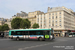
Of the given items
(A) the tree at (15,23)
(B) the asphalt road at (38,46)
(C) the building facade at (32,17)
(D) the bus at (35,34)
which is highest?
Result: (C) the building facade at (32,17)

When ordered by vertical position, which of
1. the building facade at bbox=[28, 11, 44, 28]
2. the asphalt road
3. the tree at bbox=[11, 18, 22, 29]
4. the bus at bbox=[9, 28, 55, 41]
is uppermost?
the building facade at bbox=[28, 11, 44, 28]

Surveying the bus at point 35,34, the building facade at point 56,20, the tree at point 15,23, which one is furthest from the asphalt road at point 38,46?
the building facade at point 56,20

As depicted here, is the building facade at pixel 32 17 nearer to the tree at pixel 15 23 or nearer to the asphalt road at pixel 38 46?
the tree at pixel 15 23

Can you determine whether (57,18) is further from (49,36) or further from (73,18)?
(49,36)

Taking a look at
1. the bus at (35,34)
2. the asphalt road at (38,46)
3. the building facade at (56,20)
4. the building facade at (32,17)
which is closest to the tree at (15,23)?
the building facade at (56,20)

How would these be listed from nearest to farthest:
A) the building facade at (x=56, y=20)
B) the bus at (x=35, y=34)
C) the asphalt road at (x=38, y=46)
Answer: the asphalt road at (x=38, y=46) < the bus at (x=35, y=34) < the building facade at (x=56, y=20)

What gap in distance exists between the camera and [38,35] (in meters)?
24.2

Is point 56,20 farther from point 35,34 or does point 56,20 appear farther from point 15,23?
point 35,34

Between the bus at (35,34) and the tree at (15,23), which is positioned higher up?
the tree at (15,23)

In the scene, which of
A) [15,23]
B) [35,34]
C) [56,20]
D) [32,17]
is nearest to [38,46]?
[35,34]

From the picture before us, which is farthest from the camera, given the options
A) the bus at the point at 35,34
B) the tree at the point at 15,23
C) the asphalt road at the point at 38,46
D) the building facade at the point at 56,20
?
the building facade at the point at 56,20

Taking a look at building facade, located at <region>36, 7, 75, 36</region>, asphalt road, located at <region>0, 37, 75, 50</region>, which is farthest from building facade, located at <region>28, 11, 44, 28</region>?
asphalt road, located at <region>0, 37, 75, 50</region>

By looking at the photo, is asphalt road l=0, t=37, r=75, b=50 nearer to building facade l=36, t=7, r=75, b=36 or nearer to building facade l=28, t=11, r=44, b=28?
building facade l=36, t=7, r=75, b=36

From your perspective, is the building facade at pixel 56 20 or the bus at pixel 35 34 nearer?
the bus at pixel 35 34
